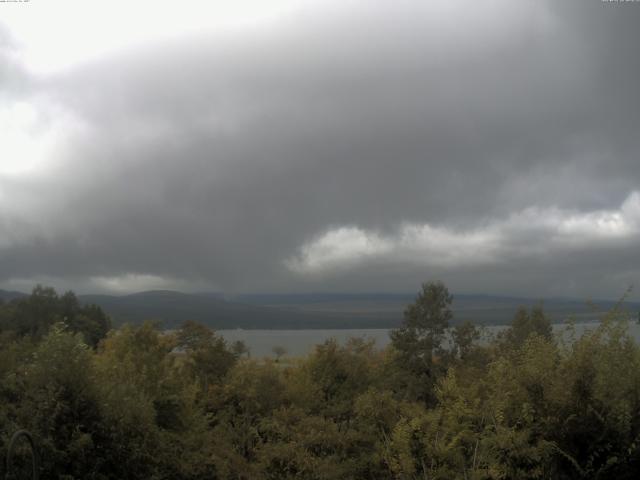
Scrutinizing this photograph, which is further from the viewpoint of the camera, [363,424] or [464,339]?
[464,339]

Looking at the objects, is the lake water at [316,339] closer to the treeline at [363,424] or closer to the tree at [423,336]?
the treeline at [363,424]

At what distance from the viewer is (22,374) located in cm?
1285

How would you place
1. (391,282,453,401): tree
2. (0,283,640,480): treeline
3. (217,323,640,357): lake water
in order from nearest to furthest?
(0,283,640,480): treeline < (217,323,640,357): lake water < (391,282,453,401): tree

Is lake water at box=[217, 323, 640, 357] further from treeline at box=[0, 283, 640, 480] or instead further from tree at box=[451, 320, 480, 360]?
tree at box=[451, 320, 480, 360]

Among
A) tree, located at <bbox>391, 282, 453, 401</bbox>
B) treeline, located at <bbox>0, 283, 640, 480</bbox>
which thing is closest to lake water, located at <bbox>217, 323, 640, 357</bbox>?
treeline, located at <bbox>0, 283, 640, 480</bbox>

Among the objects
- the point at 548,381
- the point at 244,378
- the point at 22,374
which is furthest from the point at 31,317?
the point at 548,381

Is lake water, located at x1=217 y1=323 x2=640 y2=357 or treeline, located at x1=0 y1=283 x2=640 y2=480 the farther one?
lake water, located at x1=217 y1=323 x2=640 y2=357

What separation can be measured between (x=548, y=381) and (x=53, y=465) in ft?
30.2

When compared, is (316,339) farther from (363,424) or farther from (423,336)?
(363,424)

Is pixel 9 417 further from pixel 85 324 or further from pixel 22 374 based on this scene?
pixel 85 324

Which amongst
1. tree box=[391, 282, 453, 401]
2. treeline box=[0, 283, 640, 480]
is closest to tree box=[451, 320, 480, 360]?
tree box=[391, 282, 453, 401]

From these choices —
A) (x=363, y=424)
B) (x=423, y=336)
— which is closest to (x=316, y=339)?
(x=423, y=336)

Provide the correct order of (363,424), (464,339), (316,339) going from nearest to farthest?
(363,424) < (464,339) < (316,339)

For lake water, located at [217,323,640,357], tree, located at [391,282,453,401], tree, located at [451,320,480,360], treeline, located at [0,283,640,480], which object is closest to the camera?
treeline, located at [0,283,640,480]
